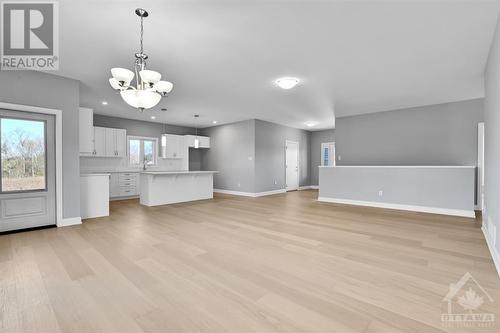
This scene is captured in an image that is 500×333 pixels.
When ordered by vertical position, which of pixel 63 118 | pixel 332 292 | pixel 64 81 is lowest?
pixel 332 292

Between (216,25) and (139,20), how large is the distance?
32.1 inches

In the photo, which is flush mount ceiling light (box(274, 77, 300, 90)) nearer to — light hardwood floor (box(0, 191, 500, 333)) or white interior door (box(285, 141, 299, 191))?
light hardwood floor (box(0, 191, 500, 333))

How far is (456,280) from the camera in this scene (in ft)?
7.07

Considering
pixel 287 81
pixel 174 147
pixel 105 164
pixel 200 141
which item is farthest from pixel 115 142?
pixel 287 81

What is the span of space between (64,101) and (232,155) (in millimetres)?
5369

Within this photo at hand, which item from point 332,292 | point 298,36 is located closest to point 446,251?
point 332,292

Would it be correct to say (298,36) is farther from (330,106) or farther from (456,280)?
(330,106)

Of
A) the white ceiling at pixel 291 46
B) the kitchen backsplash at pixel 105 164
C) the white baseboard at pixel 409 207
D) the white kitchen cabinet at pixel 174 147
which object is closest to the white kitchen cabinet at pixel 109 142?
the kitchen backsplash at pixel 105 164

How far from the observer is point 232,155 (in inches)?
344

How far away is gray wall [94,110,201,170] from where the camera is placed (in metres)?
7.34

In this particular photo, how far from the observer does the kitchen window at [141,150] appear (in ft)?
26.0
